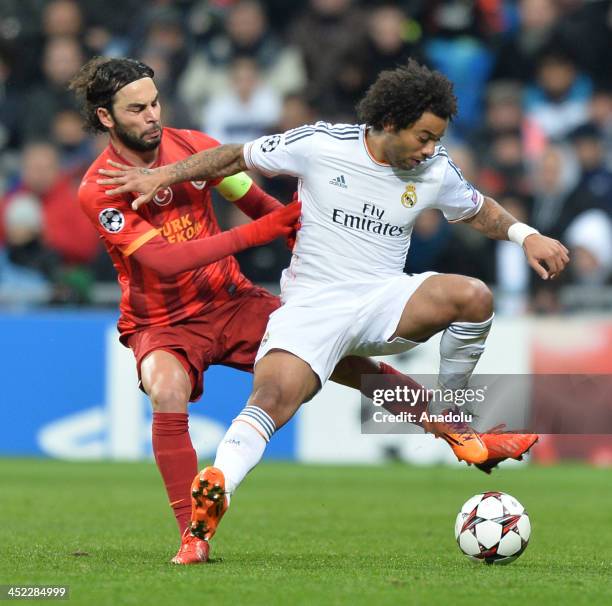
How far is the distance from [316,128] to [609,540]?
288 centimetres

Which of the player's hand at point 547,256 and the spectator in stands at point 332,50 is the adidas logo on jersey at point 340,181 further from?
the spectator in stands at point 332,50

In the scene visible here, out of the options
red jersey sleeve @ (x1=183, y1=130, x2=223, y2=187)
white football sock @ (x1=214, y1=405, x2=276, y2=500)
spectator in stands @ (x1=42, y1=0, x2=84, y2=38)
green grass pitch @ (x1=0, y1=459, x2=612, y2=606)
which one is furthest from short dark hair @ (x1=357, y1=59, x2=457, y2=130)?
spectator in stands @ (x1=42, y1=0, x2=84, y2=38)

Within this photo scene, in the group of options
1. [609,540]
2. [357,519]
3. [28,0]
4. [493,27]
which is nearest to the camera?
[609,540]

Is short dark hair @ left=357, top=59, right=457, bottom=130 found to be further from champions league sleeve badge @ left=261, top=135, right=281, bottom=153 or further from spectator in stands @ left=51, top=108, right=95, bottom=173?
spectator in stands @ left=51, top=108, right=95, bottom=173

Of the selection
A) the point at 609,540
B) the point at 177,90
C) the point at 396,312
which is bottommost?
the point at 609,540

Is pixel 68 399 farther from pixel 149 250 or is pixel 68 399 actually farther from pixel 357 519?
pixel 149 250

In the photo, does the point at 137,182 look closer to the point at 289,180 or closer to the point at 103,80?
the point at 103,80

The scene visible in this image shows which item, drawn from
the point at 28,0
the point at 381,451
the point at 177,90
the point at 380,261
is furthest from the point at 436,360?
the point at 28,0

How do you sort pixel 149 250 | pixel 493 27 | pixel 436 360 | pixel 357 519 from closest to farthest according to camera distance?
1. pixel 149 250
2. pixel 357 519
3. pixel 436 360
4. pixel 493 27

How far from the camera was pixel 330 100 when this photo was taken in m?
13.9

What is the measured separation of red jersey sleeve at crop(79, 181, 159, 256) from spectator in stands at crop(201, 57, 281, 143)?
294 inches

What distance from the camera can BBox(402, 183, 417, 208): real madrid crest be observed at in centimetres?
668

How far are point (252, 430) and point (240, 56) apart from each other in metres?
8.87

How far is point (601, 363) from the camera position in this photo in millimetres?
12477
